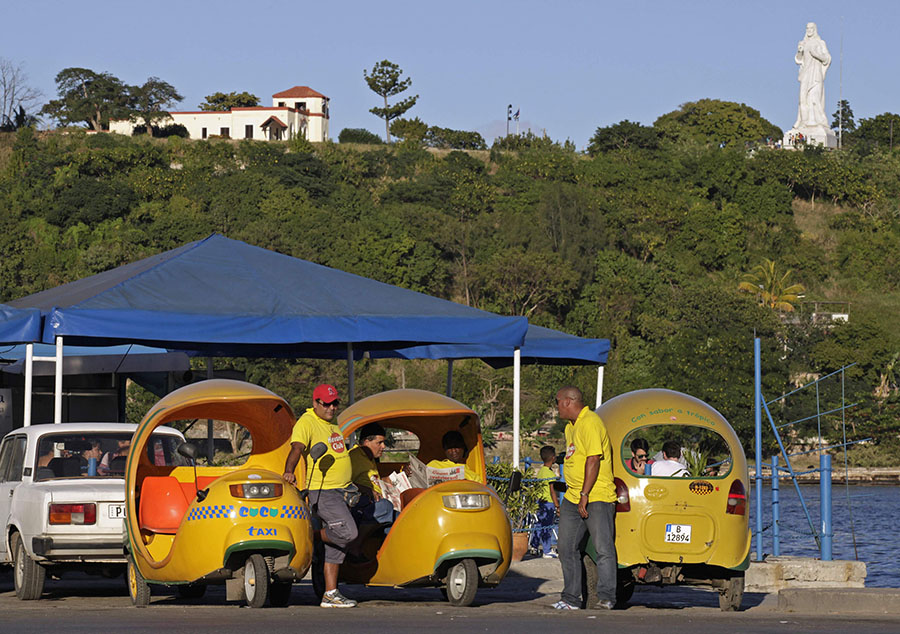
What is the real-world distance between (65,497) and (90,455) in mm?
1090

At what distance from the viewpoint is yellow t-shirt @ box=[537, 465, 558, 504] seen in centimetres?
1634

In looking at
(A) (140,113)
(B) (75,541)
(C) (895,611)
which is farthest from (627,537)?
(A) (140,113)

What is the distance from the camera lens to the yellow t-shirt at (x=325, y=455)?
10664mm

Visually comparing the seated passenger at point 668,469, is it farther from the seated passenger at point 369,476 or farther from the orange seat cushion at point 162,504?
the orange seat cushion at point 162,504

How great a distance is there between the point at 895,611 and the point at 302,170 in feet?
281

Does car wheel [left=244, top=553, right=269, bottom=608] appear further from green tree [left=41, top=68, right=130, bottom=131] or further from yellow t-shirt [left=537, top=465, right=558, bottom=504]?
green tree [left=41, top=68, right=130, bottom=131]

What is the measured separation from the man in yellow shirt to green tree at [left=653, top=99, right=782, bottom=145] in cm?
10824

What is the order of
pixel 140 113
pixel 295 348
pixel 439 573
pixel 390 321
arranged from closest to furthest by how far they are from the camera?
pixel 439 573 → pixel 390 321 → pixel 295 348 → pixel 140 113

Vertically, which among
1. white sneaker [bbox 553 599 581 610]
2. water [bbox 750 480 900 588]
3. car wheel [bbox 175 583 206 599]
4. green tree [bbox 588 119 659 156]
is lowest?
water [bbox 750 480 900 588]

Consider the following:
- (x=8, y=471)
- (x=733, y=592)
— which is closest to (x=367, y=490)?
(x=733, y=592)

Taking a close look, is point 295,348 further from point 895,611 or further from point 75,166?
point 75,166

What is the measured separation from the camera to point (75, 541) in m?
11.4

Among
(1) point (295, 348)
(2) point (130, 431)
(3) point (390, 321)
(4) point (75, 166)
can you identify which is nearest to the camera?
(2) point (130, 431)

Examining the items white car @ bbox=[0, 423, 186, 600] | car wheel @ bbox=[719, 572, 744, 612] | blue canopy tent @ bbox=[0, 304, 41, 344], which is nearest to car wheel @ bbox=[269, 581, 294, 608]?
white car @ bbox=[0, 423, 186, 600]
